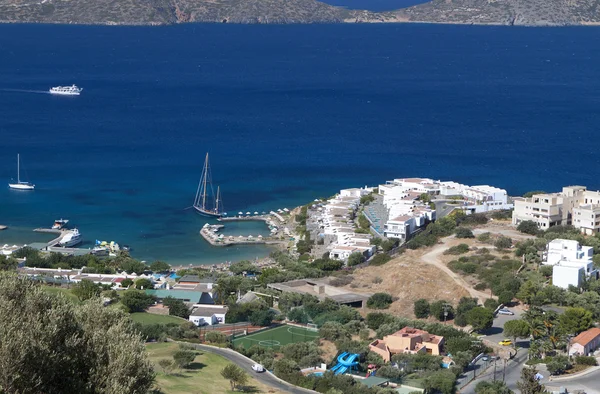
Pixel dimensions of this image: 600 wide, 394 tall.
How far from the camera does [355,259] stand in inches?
1581

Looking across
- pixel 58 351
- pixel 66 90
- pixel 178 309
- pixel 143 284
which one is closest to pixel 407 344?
pixel 178 309

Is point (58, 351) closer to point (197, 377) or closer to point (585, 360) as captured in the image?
point (197, 377)

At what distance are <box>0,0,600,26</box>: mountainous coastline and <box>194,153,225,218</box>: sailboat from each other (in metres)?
127

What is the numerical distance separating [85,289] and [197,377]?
9.03 metres

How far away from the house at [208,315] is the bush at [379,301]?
4.84 metres

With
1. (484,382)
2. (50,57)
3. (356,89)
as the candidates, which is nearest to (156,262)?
(484,382)

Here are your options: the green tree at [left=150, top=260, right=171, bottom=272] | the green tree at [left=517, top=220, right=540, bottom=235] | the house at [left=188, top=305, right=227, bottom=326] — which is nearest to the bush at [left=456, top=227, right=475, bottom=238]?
the green tree at [left=517, top=220, right=540, bottom=235]

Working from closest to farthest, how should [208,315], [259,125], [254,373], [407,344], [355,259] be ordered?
[254,373] → [407,344] → [208,315] → [355,259] → [259,125]

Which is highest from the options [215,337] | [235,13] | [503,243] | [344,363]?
[235,13]

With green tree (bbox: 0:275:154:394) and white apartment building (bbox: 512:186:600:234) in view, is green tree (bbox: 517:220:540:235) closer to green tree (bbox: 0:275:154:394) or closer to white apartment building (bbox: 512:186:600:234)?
white apartment building (bbox: 512:186:600:234)

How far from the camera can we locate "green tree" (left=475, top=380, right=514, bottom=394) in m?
24.4

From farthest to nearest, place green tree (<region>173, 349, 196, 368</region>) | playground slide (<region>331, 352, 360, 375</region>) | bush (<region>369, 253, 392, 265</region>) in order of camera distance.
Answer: bush (<region>369, 253, 392, 265</region>), playground slide (<region>331, 352, 360, 375</region>), green tree (<region>173, 349, 196, 368</region>)

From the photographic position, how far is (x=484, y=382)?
83.8 feet

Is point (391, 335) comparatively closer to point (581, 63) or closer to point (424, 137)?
point (424, 137)
